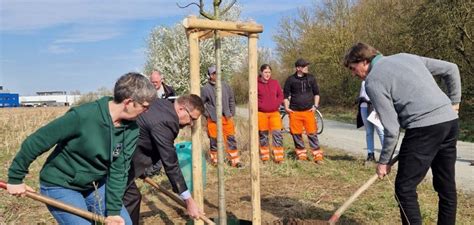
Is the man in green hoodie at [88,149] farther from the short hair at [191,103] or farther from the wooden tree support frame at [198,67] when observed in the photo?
the wooden tree support frame at [198,67]

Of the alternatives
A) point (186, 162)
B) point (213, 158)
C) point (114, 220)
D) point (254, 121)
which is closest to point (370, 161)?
point (213, 158)

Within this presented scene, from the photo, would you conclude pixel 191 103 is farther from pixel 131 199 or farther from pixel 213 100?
pixel 213 100

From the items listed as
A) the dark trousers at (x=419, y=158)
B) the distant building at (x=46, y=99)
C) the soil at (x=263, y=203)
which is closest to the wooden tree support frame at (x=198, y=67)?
the soil at (x=263, y=203)

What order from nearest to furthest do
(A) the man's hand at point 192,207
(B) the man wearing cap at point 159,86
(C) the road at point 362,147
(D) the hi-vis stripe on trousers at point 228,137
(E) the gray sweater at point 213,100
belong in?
(A) the man's hand at point 192,207 → (C) the road at point 362,147 → (B) the man wearing cap at point 159,86 → (E) the gray sweater at point 213,100 → (D) the hi-vis stripe on trousers at point 228,137

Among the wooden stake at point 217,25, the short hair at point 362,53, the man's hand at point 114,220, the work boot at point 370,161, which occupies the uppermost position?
the wooden stake at point 217,25

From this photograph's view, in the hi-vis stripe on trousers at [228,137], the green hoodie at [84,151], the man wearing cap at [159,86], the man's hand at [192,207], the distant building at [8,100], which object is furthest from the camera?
the distant building at [8,100]

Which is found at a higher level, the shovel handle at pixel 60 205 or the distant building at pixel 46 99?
the shovel handle at pixel 60 205

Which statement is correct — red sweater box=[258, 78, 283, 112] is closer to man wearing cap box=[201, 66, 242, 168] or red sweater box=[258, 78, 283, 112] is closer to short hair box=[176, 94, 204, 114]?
man wearing cap box=[201, 66, 242, 168]

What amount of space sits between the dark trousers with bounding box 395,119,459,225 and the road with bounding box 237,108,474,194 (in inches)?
115

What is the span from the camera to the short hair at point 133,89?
2.75 meters

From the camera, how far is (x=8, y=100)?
6906cm

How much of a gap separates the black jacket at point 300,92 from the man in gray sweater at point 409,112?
15.6 feet

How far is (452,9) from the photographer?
1523cm

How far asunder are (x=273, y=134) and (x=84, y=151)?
582 cm
